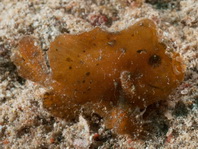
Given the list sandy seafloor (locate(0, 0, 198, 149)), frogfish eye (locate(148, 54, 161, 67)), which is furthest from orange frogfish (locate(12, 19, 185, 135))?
sandy seafloor (locate(0, 0, 198, 149))

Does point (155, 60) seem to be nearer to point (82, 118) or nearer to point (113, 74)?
point (113, 74)

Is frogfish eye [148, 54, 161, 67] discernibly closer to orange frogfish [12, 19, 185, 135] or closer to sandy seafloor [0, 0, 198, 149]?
orange frogfish [12, 19, 185, 135]

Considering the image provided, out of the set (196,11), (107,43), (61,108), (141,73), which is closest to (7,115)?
(61,108)

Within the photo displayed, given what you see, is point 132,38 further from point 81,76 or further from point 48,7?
point 48,7

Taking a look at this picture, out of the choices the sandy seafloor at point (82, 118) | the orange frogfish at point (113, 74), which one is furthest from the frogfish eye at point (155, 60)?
the sandy seafloor at point (82, 118)

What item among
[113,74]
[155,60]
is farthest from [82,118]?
[155,60]
